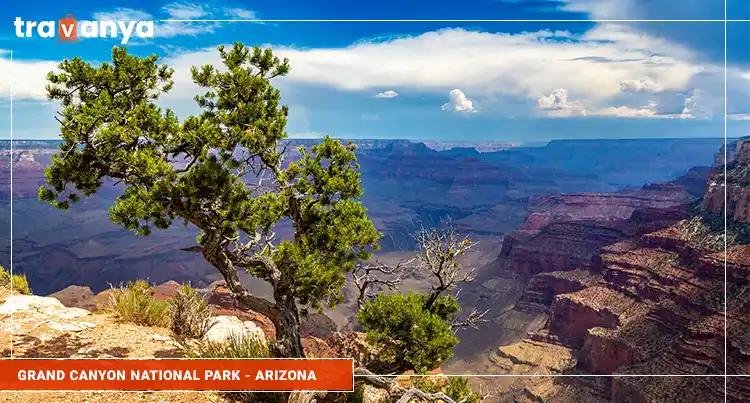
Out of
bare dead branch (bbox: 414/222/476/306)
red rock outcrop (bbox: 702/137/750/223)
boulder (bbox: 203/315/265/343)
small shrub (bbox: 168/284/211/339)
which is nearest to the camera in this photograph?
bare dead branch (bbox: 414/222/476/306)

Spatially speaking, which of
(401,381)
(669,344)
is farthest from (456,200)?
(401,381)

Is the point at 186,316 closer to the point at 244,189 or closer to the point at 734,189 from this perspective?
the point at 244,189

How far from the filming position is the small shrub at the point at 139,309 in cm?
1091

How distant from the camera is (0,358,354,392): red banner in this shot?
7.41 meters

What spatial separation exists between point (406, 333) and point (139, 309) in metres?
6.09

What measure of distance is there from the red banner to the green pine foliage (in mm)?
1209

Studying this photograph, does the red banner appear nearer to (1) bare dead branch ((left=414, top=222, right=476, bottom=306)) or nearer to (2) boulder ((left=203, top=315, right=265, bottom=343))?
(1) bare dead branch ((left=414, top=222, right=476, bottom=306))

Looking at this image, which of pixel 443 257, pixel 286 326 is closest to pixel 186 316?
pixel 286 326

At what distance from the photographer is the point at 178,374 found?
783 cm

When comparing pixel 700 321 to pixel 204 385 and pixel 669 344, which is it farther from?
pixel 204 385

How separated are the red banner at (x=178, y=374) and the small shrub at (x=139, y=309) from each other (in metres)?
2.73

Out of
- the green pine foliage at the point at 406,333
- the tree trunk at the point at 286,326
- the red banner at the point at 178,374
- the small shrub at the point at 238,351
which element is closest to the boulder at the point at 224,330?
the small shrub at the point at 238,351

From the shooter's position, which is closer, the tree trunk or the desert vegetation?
the desert vegetation

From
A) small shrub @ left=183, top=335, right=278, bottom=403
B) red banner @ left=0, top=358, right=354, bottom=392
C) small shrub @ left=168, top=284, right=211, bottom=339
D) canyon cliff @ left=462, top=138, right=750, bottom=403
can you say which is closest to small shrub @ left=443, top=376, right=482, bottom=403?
red banner @ left=0, top=358, right=354, bottom=392
